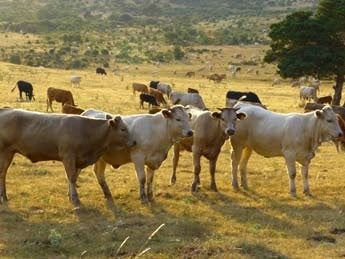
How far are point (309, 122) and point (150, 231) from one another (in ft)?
17.1

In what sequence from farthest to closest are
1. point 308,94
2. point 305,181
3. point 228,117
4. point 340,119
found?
point 308,94, point 340,119, point 305,181, point 228,117

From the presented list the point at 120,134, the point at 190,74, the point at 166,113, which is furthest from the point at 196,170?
the point at 190,74

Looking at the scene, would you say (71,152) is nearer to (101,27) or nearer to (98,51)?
(98,51)

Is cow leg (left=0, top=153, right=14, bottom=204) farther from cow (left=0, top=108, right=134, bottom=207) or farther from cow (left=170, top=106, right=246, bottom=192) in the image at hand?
cow (left=170, top=106, right=246, bottom=192)

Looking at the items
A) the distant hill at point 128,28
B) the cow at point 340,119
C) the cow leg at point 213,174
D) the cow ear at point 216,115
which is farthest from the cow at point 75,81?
the cow ear at point 216,115

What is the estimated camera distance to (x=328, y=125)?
13.8 m

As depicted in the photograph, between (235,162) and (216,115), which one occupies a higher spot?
(216,115)

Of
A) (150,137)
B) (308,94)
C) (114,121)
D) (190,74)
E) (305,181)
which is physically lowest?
(190,74)

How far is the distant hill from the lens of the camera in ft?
248

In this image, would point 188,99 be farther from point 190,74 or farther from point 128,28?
point 128,28

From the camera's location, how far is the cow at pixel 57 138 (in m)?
12.1

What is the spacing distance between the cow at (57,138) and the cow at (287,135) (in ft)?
11.8

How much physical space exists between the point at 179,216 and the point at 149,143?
6.03 ft

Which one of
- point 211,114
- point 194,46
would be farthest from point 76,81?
point 194,46
